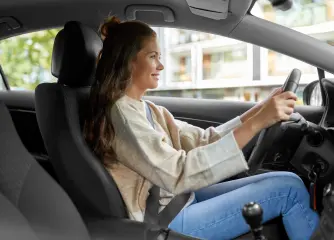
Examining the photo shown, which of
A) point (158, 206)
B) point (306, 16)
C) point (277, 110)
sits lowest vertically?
point (158, 206)

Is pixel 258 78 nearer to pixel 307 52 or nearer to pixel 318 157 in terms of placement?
pixel 307 52

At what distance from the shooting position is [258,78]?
10.3ft

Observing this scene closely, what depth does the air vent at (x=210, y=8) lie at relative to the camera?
1715 millimetres

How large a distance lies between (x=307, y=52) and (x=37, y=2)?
1019 mm

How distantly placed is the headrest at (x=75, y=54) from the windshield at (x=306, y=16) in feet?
1.94

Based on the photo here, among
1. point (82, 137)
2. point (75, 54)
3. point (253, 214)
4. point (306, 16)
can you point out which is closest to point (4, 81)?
point (75, 54)

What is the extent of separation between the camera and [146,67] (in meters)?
1.63

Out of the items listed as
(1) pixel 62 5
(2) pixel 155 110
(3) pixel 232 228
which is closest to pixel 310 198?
(3) pixel 232 228

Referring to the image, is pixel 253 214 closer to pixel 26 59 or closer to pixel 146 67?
pixel 146 67

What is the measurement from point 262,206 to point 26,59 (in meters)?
1.99

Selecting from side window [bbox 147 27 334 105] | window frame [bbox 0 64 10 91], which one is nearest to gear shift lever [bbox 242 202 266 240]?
side window [bbox 147 27 334 105]

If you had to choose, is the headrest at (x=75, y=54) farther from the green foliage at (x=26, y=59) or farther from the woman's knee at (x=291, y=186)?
the woman's knee at (x=291, y=186)

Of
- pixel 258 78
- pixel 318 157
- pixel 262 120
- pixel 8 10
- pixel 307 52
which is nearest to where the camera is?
pixel 262 120

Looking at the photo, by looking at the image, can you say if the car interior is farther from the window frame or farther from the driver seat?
the window frame
